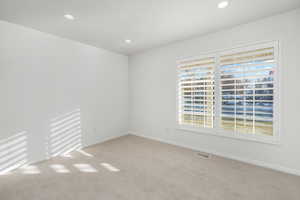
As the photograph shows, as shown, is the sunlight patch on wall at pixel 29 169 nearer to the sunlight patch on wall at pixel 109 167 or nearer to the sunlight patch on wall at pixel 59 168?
the sunlight patch on wall at pixel 59 168

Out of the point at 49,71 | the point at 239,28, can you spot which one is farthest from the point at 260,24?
the point at 49,71

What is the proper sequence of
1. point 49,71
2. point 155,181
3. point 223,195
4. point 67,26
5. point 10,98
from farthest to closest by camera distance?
point 49,71, point 67,26, point 10,98, point 155,181, point 223,195

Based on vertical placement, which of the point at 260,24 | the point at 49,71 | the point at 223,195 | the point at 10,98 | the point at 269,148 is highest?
the point at 260,24

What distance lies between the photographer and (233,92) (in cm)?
276

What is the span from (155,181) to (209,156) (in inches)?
56.2

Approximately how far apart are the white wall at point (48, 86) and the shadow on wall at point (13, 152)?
0.06 metres

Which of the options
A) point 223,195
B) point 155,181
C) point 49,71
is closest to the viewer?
point 223,195

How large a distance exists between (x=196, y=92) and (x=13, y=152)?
3.74 metres

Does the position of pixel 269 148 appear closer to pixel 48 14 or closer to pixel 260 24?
pixel 260 24

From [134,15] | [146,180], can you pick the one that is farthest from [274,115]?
[134,15]

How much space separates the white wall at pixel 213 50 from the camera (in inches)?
88.5

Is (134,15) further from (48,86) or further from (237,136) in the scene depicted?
(237,136)

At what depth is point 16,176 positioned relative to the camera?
7.38 feet

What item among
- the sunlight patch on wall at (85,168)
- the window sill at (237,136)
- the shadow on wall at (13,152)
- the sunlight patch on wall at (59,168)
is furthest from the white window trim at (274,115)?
the shadow on wall at (13,152)
